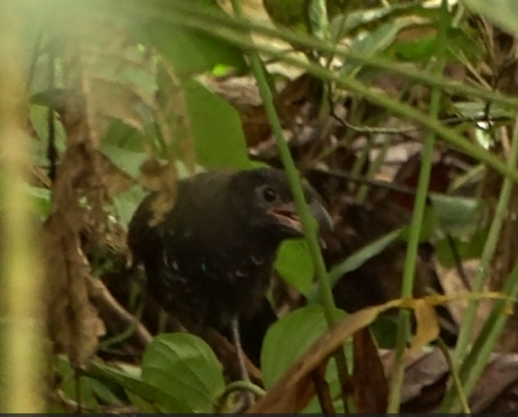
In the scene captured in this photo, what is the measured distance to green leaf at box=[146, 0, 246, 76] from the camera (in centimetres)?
86

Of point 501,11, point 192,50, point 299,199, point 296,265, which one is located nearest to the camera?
point 501,11

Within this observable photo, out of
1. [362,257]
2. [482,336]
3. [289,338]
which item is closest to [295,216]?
[362,257]

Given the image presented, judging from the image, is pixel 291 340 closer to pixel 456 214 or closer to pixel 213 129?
pixel 213 129

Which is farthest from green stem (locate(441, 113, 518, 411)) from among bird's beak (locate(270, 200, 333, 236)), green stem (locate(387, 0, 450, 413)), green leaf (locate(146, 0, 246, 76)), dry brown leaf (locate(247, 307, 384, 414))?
bird's beak (locate(270, 200, 333, 236))

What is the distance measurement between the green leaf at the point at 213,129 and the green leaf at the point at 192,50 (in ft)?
0.32

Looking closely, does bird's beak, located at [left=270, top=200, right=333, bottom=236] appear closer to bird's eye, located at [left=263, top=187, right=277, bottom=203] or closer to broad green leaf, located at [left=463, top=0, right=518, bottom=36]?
bird's eye, located at [left=263, top=187, right=277, bottom=203]

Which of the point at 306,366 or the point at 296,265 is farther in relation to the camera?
the point at 296,265

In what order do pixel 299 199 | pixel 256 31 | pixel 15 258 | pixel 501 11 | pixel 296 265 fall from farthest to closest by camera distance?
1. pixel 296 265
2. pixel 299 199
3. pixel 256 31
4. pixel 501 11
5. pixel 15 258

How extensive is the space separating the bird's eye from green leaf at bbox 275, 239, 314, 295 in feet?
0.33

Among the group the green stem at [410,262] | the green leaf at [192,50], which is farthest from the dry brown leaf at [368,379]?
the green leaf at [192,50]

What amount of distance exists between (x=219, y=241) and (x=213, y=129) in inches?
15.6

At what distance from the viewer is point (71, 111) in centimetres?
68

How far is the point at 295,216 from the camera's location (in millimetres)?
1613

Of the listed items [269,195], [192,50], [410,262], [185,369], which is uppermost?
[192,50]
